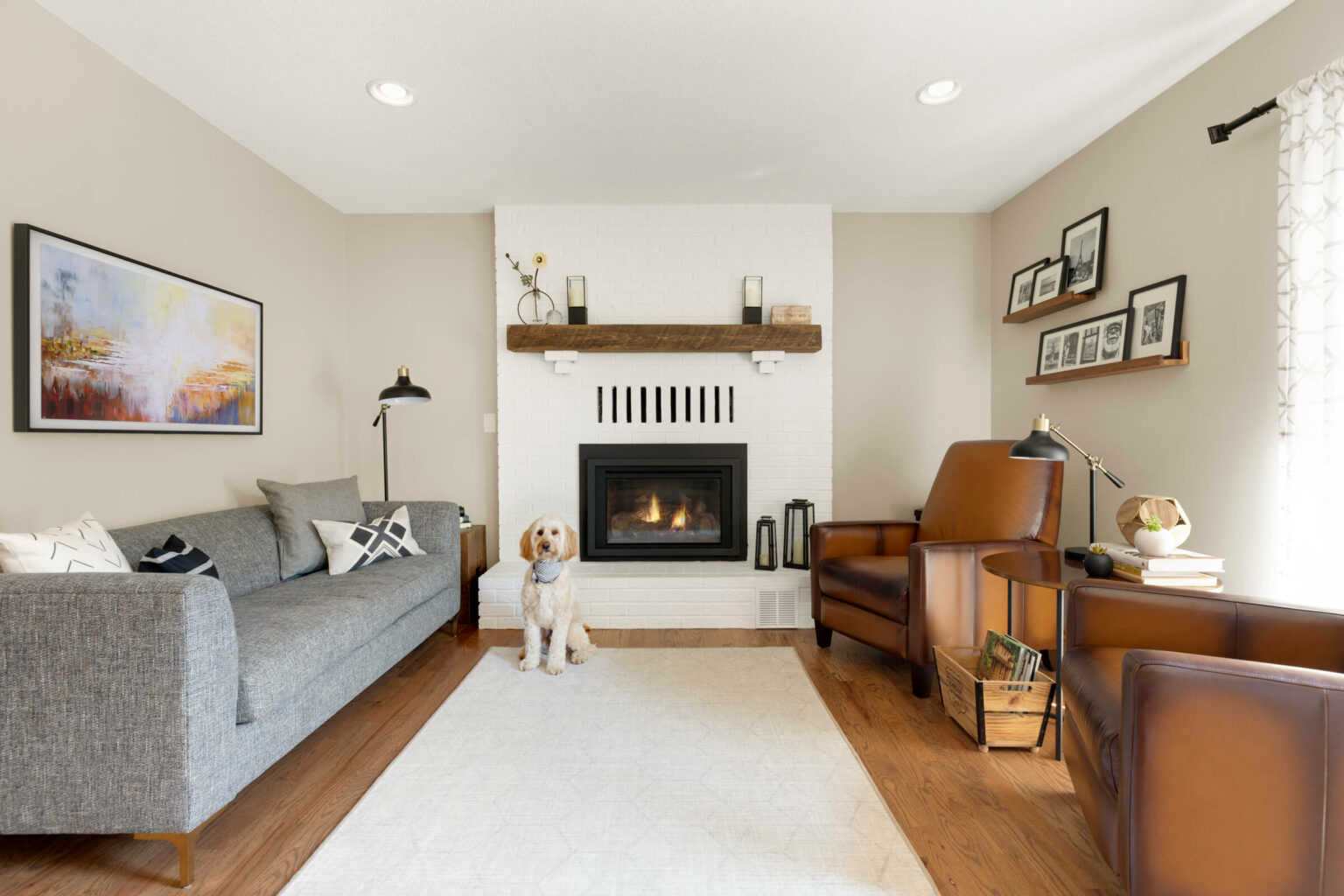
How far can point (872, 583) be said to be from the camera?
2641 mm

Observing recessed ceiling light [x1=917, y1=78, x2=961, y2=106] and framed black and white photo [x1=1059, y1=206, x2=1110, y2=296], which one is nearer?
recessed ceiling light [x1=917, y1=78, x2=961, y2=106]

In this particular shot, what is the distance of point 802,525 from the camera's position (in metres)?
3.65

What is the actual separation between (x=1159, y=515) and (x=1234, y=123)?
138 centimetres

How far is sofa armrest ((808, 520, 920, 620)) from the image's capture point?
3.02 metres

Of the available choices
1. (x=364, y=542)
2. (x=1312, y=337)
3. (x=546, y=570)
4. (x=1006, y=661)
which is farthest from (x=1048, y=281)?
(x=364, y=542)

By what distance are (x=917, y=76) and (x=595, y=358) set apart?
7.21 feet

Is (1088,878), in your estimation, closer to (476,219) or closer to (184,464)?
(184,464)

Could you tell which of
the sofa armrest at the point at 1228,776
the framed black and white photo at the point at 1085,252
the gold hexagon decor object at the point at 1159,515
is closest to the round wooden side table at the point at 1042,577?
the gold hexagon decor object at the point at 1159,515

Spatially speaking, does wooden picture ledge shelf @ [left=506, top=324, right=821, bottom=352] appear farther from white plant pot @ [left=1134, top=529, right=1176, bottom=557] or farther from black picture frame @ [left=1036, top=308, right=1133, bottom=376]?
white plant pot @ [left=1134, top=529, right=1176, bottom=557]

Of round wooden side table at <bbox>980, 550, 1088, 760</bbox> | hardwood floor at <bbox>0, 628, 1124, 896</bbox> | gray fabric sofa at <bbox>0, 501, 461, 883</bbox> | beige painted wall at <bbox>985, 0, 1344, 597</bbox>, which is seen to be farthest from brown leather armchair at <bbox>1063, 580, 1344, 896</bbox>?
gray fabric sofa at <bbox>0, 501, 461, 883</bbox>

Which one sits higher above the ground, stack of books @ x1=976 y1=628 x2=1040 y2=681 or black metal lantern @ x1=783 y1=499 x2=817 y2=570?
black metal lantern @ x1=783 y1=499 x2=817 y2=570

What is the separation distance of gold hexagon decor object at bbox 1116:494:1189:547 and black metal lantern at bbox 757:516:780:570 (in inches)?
66.9

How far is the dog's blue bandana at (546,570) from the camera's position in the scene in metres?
2.68

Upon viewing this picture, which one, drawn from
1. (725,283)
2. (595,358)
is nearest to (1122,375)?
(725,283)
